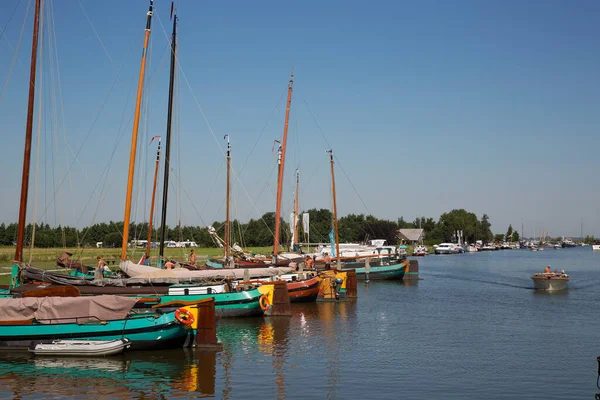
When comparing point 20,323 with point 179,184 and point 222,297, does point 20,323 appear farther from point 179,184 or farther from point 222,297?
point 179,184

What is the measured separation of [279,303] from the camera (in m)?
38.7

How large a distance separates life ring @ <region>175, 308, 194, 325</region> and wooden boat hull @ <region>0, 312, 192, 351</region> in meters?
0.26

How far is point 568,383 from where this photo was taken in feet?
74.0

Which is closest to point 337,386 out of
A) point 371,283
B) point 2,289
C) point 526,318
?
point 2,289

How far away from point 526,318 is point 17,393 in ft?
100

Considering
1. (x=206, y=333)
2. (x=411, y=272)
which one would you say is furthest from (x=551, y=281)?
(x=206, y=333)

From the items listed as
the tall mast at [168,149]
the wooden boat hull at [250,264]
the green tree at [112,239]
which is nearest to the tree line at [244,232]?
the green tree at [112,239]

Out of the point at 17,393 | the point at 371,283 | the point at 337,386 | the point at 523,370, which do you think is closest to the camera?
the point at 17,393

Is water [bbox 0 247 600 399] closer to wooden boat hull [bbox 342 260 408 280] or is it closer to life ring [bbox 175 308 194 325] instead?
life ring [bbox 175 308 194 325]

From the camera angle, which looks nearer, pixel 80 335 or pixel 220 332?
pixel 80 335

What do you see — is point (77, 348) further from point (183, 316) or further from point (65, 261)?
point (65, 261)

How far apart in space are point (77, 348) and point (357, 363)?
1120cm

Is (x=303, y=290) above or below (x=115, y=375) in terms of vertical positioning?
above

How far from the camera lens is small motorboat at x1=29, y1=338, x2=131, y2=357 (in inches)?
987
